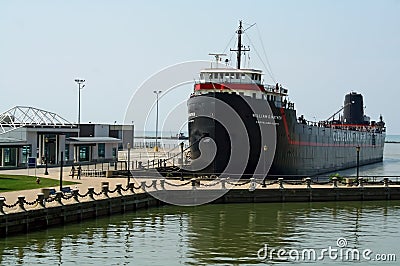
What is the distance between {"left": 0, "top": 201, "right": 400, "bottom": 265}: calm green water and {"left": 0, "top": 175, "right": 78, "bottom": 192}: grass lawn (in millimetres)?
6237

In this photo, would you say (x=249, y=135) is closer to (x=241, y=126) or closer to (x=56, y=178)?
(x=241, y=126)

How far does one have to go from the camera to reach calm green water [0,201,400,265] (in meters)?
26.2

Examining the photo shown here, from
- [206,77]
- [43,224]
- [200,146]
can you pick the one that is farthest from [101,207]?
[206,77]

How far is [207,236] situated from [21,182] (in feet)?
49.4

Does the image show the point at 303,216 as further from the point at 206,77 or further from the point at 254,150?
the point at 206,77

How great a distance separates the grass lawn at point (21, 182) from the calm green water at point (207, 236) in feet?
20.5

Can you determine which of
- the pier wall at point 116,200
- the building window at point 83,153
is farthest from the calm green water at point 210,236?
the building window at point 83,153

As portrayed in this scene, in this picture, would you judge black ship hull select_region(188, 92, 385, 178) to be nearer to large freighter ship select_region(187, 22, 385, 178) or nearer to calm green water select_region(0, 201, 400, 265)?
large freighter ship select_region(187, 22, 385, 178)

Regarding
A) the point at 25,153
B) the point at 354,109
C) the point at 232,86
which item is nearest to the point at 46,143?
the point at 25,153

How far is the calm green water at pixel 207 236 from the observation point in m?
26.2

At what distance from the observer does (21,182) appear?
41.7 m

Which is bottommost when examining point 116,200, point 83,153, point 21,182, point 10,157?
point 116,200

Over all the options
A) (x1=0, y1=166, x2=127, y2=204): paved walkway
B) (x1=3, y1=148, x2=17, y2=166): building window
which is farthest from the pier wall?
(x1=3, y1=148, x2=17, y2=166): building window

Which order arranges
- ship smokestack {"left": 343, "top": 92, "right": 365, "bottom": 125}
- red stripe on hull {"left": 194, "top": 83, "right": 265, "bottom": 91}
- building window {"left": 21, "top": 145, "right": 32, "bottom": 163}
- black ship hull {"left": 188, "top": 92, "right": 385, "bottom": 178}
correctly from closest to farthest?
black ship hull {"left": 188, "top": 92, "right": 385, "bottom": 178}
red stripe on hull {"left": 194, "top": 83, "right": 265, "bottom": 91}
building window {"left": 21, "top": 145, "right": 32, "bottom": 163}
ship smokestack {"left": 343, "top": 92, "right": 365, "bottom": 125}
